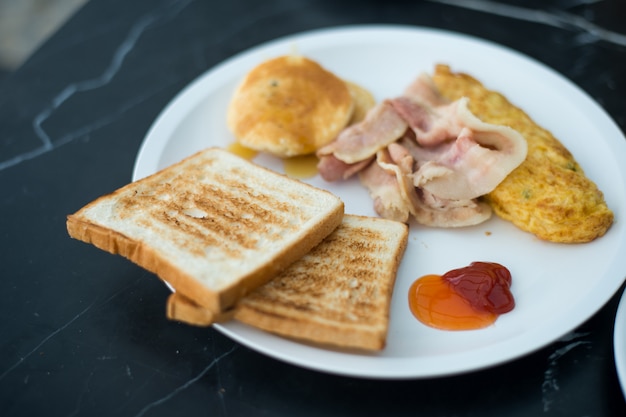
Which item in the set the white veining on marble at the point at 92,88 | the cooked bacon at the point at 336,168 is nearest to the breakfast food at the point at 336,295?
the cooked bacon at the point at 336,168

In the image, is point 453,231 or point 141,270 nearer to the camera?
point 141,270

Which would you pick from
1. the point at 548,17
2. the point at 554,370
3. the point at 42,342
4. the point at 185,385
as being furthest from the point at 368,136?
the point at 548,17

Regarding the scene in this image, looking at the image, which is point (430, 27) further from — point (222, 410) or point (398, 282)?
point (222, 410)

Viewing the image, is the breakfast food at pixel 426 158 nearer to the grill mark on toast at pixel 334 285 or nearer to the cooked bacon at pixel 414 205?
the cooked bacon at pixel 414 205

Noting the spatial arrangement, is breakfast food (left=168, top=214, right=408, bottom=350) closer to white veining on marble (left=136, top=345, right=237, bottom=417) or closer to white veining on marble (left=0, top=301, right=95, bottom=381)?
white veining on marble (left=136, top=345, right=237, bottom=417)

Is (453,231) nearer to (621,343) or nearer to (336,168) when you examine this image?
(336,168)

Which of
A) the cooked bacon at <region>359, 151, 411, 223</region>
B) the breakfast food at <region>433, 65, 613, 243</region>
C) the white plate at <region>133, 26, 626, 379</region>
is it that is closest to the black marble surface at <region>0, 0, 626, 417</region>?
the white plate at <region>133, 26, 626, 379</region>
